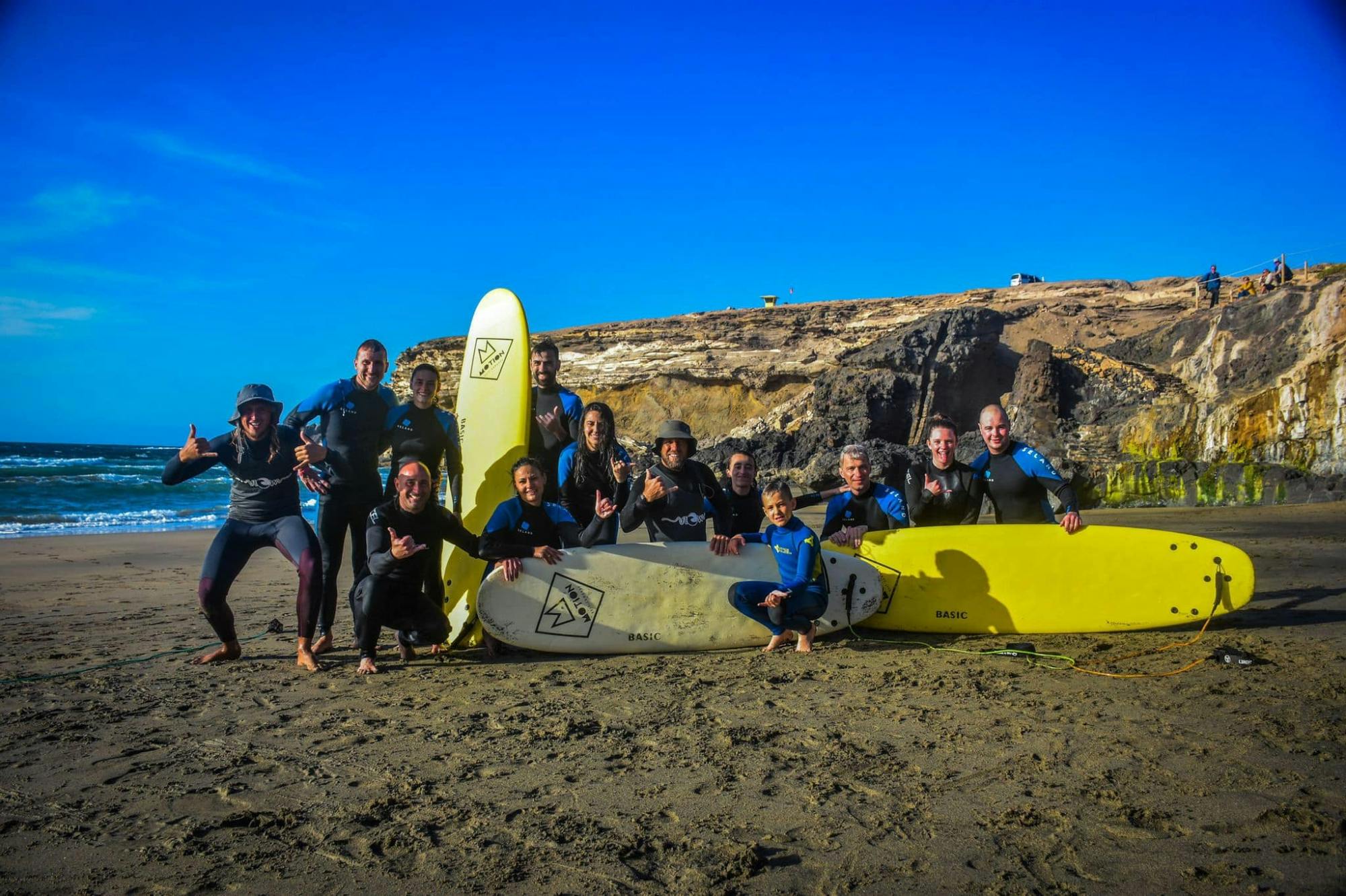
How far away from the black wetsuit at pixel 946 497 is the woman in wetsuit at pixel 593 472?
1.75 m

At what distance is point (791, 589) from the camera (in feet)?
13.8

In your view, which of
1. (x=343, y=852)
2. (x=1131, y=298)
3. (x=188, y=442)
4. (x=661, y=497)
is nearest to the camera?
(x=343, y=852)

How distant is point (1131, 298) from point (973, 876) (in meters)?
23.5

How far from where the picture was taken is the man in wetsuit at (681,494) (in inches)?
173

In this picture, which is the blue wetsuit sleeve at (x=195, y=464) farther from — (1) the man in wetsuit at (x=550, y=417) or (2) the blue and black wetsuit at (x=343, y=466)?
(1) the man in wetsuit at (x=550, y=417)

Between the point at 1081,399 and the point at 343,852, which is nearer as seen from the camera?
the point at 343,852

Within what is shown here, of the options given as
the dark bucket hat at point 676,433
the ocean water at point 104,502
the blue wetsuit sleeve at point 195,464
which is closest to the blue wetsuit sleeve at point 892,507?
the dark bucket hat at point 676,433

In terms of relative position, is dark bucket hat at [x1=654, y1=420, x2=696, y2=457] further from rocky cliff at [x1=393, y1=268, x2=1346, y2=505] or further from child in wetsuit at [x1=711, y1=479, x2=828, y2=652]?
rocky cliff at [x1=393, y1=268, x2=1346, y2=505]

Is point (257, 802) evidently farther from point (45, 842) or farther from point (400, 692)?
point (400, 692)

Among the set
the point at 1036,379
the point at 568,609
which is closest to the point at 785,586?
the point at 568,609

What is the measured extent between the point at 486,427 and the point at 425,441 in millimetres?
488

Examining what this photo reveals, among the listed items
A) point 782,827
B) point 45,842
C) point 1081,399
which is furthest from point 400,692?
point 1081,399

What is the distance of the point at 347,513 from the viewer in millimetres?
4379

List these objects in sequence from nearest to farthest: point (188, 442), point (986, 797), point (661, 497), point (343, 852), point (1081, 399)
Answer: point (343, 852) < point (986, 797) < point (188, 442) < point (661, 497) < point (1081, 399)
